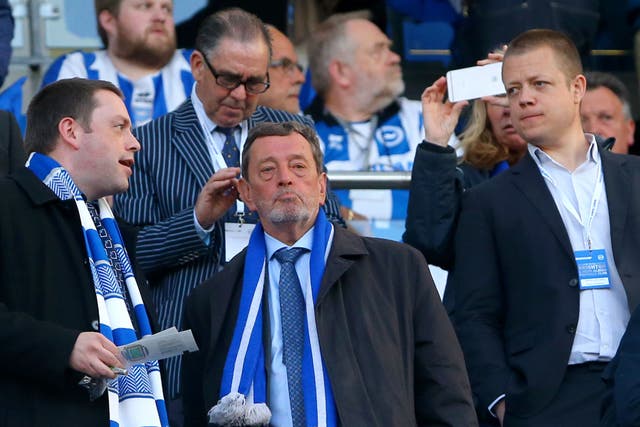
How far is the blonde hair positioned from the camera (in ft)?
23.4

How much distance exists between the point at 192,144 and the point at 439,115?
38.6 inches

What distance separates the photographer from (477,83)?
6656 mm

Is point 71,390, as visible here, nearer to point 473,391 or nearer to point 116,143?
point 116,143

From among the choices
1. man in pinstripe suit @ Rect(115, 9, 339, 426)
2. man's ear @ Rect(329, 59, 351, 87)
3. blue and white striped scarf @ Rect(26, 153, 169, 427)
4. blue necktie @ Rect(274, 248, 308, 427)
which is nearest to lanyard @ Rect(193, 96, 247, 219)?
man in pinstripe suit @ Rect(115, 9, 339, 426)

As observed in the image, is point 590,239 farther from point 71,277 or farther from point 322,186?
point 71,277

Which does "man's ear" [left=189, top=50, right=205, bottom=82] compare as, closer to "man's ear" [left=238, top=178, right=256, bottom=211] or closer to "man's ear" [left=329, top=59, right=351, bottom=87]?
"man's ear" [left=238, top=178, right=256, bottom=211]

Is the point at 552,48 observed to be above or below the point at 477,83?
above

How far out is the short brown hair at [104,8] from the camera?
8.30 metres

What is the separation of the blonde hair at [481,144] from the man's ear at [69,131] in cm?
210

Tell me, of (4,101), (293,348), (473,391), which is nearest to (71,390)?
(293,348)

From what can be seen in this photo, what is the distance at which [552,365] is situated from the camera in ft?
19.5

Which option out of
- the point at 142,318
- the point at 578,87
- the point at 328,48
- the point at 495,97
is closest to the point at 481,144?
the point at 495,97

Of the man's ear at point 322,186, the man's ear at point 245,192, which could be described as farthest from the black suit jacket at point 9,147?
the man's ear at point 322,186

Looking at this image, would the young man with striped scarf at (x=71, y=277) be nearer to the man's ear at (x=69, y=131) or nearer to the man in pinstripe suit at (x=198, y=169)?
the man's ear at (x=69, y=131)
